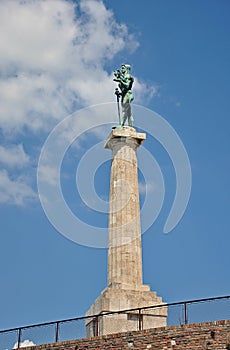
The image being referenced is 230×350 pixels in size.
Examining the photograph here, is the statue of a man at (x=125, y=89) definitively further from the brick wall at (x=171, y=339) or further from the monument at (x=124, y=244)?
the brick wall at (x=171, y=339)

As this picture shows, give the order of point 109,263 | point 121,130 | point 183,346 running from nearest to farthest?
point 183,346
point 109,263
point 121,130

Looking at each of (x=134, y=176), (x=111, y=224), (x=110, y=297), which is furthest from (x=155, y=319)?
(x=134, y=176)

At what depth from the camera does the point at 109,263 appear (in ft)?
116

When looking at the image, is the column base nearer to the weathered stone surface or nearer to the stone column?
the weathered stone surface

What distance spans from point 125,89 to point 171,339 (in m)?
18.6

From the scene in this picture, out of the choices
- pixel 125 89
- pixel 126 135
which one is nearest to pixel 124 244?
pixel 126 135

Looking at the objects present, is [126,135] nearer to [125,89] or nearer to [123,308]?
[125,89]

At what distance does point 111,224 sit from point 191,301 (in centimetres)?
1095

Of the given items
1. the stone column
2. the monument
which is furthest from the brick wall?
the stone column

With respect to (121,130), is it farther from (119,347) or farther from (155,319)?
(119,347)

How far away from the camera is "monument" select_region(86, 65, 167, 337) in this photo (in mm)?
32344

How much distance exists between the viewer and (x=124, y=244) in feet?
116

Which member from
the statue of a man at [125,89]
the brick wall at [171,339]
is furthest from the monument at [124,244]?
the brick wall at [171,339]

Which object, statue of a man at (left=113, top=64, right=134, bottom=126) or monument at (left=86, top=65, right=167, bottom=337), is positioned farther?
statue of a man at (left=113, top=64, right=134, bottom=126)
